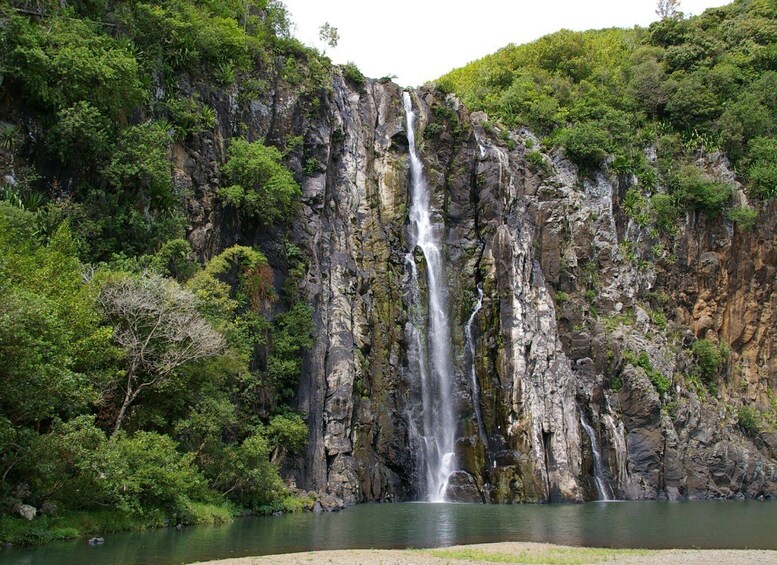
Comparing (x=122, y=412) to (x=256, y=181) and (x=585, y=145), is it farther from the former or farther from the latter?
(x=585, y=145)

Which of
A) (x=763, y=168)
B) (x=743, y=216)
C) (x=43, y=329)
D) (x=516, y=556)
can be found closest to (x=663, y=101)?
(x=763, y=168)

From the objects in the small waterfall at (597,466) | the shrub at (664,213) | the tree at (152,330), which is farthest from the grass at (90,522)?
the shrub at (664,213)

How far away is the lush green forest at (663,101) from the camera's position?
5303 centimetres

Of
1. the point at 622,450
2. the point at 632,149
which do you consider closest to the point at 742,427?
the point at 622,450

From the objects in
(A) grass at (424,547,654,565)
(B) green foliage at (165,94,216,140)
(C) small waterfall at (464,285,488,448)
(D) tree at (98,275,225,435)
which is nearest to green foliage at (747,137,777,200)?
(C) small waterfall at (464,285,488,448)

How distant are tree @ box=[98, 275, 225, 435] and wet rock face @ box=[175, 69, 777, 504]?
27.5ft

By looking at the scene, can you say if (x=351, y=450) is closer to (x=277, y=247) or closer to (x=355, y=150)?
(x=277, y=247)

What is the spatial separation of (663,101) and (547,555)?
167 feet

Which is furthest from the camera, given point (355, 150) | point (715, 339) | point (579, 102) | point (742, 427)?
point (579, 102)

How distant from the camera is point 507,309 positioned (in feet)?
132

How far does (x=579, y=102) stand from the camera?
2228 inches

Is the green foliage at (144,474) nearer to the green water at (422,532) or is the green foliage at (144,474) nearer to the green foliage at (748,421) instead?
the green water at (422,532)

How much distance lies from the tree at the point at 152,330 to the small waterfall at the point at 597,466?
79.2 ft

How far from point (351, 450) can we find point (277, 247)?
10926 mm
